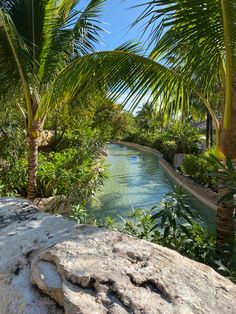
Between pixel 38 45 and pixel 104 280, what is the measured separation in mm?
5448

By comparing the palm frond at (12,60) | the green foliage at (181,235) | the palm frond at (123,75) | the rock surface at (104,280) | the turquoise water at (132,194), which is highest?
the palm frond at (12,60)

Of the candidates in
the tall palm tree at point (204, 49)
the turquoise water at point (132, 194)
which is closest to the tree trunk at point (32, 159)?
the turquoise water at point (132, 194)

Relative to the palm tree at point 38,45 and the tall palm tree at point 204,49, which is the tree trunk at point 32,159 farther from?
the tall palm tree at point 204,49

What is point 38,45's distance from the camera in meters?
5.88

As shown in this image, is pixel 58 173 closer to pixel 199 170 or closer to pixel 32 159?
pixel 32 159

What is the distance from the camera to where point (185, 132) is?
60.0 ft

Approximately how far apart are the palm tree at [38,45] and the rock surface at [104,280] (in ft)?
13.0

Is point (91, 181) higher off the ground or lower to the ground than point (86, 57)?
lower

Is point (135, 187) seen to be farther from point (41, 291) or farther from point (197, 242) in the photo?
point (41, 291)

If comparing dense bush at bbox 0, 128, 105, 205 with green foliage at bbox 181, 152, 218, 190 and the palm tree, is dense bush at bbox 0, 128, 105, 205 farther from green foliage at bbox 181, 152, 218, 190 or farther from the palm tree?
green foliage at bbox 181, 152, 218, 190

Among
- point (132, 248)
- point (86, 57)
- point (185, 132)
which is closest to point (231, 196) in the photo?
point (132, 248)

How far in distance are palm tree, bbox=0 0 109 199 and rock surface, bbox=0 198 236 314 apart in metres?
3.95

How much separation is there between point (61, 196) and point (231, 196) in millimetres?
5228

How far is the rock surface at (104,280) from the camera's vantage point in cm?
132
